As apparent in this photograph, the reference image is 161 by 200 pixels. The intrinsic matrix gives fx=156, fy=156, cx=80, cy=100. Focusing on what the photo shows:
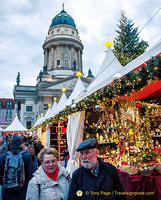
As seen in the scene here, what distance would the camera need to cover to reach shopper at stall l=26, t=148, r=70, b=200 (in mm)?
1973

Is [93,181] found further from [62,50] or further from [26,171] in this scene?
[62,50]

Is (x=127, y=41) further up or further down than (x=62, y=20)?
further down

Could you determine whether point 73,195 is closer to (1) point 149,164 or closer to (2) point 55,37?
(1) point 149,164

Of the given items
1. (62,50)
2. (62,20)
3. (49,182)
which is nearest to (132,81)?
(49,182)

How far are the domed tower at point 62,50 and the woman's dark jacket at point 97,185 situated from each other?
4052 cm

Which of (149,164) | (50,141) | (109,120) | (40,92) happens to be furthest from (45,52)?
(149,164)

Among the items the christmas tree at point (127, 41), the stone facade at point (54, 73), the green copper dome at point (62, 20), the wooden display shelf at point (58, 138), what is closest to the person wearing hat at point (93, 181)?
the wooden display shelf at point (58, 138)

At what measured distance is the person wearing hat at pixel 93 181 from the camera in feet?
5.67

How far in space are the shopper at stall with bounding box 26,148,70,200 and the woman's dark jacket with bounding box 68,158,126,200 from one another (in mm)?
325

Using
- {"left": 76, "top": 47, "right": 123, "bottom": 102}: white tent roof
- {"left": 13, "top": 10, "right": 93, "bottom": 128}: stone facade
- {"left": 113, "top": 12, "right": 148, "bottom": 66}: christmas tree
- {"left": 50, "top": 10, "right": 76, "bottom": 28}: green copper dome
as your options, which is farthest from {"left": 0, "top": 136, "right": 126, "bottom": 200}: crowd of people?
{"left": 50, "top": 10, "right": 76, "bottom": 28}: green copper dome

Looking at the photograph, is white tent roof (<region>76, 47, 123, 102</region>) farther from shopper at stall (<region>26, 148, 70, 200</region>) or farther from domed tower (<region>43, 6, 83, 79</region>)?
domed tower (<region>43, 6, 83, 79</region>)

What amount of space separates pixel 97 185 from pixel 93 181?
65 millimetres

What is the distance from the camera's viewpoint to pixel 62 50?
1799 inches

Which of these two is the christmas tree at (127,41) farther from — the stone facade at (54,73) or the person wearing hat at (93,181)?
the stone facade at (54,73)
